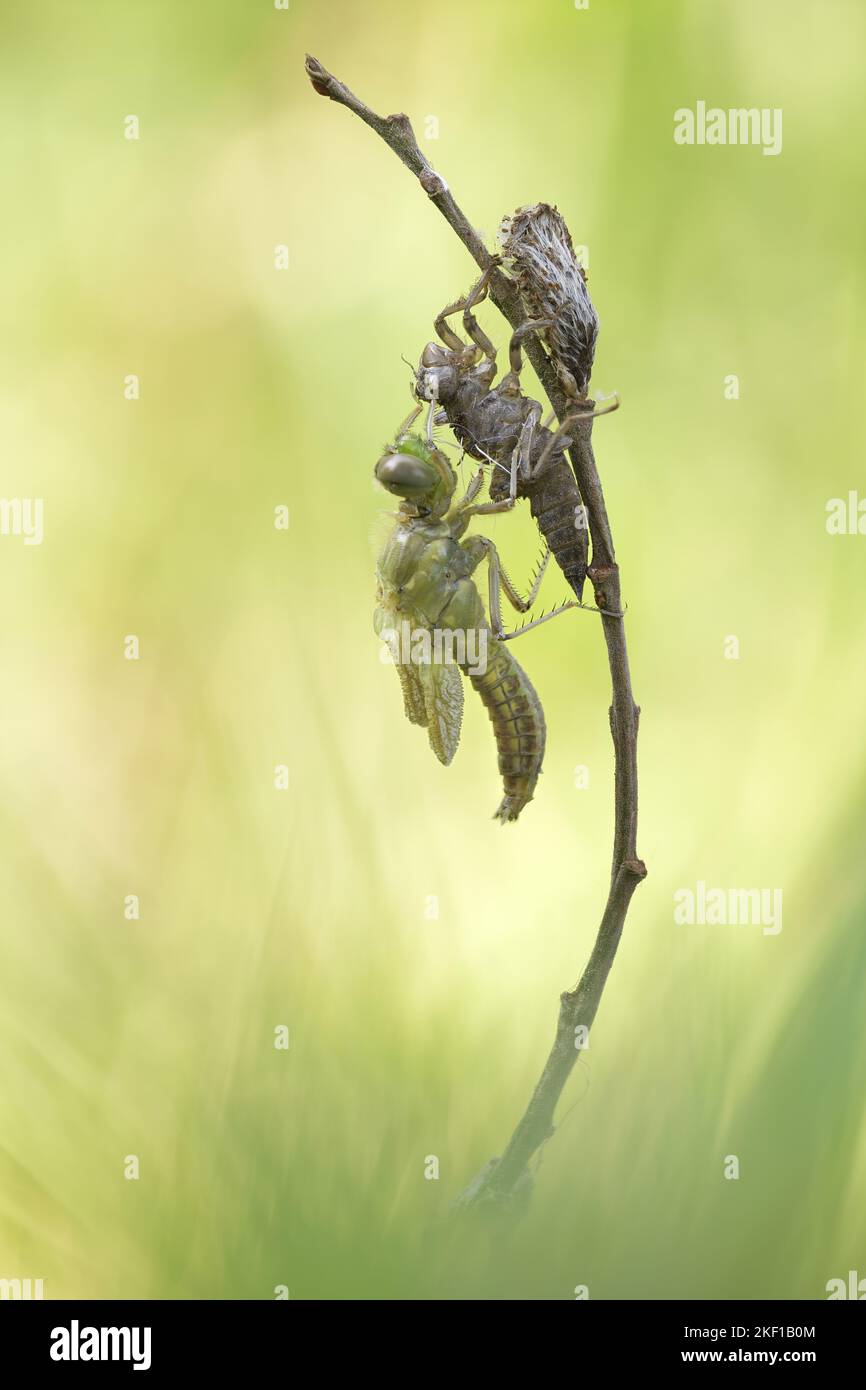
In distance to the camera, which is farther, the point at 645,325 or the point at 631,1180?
the point at 645,325

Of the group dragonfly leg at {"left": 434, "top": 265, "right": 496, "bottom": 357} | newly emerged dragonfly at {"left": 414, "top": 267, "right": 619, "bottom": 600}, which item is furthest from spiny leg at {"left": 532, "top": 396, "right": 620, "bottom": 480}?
dragonfly leg at {"left": 434, "top": 265, "right": 496, "bottom": 357}

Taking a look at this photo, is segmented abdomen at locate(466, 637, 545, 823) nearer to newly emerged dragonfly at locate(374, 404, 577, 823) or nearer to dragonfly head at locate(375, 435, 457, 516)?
newly emerged dragonfly at locate(374, 404, 577, 823)

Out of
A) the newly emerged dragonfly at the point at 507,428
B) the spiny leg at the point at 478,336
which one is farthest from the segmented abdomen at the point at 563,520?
the spiny leg at the point at 478,336

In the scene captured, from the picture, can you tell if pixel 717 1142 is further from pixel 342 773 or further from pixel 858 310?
pixel 858 310

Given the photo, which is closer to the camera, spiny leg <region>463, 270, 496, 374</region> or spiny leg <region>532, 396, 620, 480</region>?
spiny leg <region>532, 396, 620, 480</region>

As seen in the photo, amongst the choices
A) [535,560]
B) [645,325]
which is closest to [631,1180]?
[535,560]

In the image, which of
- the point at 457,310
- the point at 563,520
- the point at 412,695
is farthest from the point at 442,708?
the point at 457,310

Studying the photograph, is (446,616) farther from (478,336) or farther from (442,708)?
(478,336)
